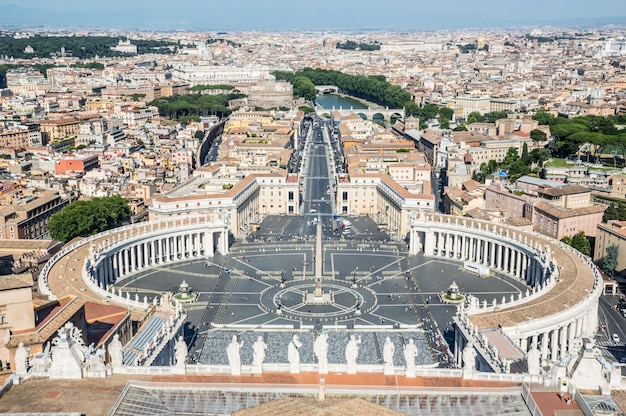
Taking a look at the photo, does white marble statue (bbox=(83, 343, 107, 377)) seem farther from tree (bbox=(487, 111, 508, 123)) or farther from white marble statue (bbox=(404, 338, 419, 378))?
tree (bbox=(487, 111, 508, 123))

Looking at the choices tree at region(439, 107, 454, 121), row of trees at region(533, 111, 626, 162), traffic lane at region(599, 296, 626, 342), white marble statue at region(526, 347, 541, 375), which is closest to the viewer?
white marble statue at region(526, 347, 541, 375)

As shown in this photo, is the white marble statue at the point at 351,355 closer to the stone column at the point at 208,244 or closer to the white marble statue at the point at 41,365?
the white marble statue at the point at 41,365

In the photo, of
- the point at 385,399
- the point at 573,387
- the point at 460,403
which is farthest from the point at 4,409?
the point at 573,387

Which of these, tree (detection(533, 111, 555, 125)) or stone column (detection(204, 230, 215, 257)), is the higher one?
tree (detection(533, 111, 555, 125))

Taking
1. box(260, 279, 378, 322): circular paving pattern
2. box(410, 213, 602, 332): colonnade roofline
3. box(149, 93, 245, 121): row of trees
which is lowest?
box(260, 279, 378, 322): circular paving pattern

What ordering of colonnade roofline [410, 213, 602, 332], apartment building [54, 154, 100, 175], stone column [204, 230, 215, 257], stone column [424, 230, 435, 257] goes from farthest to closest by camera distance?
apartment building [54, 154, 100, 175] < stone column [204, 230, 215, 257] < stone column [424, 230, 435, 257] < colonnade roofline [410, 213, 602, 332]

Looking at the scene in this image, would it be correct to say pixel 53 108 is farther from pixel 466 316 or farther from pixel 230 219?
pixel 466 316

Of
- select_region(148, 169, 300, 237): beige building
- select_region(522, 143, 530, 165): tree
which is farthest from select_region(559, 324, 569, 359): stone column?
select_region(522, 143, 530, 165): tree

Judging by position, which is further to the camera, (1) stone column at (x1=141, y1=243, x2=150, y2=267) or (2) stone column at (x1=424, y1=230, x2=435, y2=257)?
(2) stone column at (x1=424, y1=230, x2=435, y2=257)

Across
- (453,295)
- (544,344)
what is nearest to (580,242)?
(453,295)
